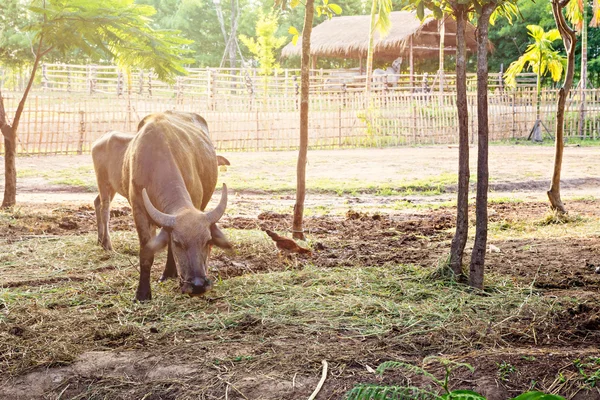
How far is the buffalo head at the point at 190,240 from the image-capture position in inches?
214

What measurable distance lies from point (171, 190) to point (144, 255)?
602 millimetres

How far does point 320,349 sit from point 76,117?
18293 mm

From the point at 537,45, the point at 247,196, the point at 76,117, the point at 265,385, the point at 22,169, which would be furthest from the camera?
the point at 537,45

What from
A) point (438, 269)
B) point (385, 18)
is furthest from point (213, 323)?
point (385, 18)

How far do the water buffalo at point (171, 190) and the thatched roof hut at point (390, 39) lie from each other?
22.7 m

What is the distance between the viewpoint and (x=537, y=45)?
24.5 metres

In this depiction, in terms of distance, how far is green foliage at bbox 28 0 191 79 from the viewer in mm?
9445

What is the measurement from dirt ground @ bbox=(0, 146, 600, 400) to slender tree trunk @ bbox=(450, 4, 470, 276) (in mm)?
294

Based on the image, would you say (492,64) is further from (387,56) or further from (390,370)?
(390,370)

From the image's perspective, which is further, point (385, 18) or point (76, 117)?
point (76, 117)

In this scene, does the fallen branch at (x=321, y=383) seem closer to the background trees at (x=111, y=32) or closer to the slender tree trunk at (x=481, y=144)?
the slender tree trunk at (x=481, y=144)

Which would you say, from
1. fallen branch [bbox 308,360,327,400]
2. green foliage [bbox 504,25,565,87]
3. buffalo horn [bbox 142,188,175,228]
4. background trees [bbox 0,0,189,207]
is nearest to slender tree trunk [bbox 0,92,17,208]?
background trees [bbox 0,0,189,207]

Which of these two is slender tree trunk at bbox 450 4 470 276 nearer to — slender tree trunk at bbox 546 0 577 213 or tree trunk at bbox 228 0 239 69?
slender tree trunk at bbox 546 0 577 213

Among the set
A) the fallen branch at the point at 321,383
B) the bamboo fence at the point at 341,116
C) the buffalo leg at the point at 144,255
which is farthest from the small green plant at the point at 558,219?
the bamboo fence at the point at 341,116
